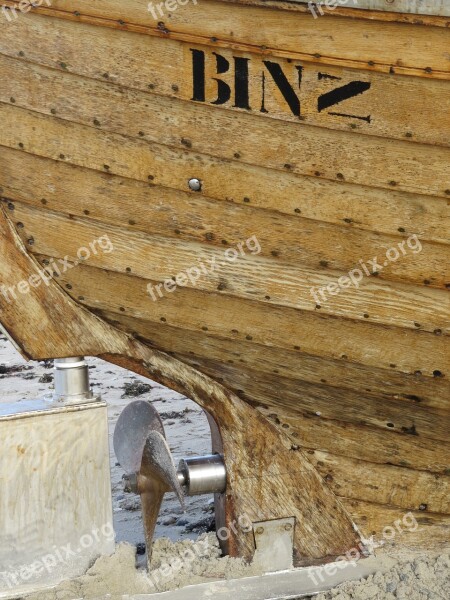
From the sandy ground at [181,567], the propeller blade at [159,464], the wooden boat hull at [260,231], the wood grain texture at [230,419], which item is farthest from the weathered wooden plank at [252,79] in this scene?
the sandy ground at [181,567]

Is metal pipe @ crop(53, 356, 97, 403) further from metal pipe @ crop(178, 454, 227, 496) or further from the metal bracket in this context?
the metal bracket

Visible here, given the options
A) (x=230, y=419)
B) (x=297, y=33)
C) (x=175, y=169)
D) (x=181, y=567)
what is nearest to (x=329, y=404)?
(x=230, y=419)

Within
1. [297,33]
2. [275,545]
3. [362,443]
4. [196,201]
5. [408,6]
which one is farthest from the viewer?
[275,545]

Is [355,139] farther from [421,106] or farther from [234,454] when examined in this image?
[234,454]

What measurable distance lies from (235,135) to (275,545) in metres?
1.34

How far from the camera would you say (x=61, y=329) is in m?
3.13

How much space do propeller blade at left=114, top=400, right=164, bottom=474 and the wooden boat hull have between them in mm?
199

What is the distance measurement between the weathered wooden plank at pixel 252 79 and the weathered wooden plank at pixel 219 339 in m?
0.58

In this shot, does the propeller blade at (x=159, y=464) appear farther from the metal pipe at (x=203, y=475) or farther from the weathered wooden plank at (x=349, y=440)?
the weathered wooden plank at (x=349, y=440)

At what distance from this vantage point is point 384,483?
3244mm

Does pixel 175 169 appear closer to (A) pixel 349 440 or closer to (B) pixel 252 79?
(B) pixel 252 79

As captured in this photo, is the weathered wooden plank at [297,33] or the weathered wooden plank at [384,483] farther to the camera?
the weathered wooden plank at [384,483]

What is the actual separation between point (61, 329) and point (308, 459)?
0.87m

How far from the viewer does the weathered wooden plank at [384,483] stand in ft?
10.6
